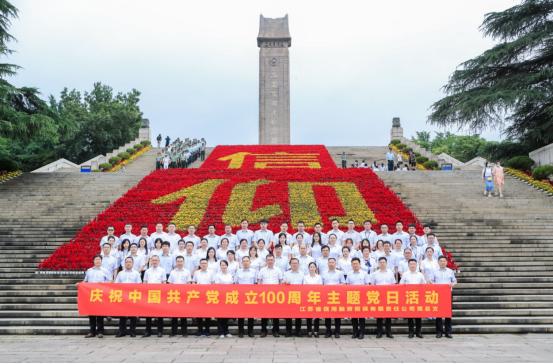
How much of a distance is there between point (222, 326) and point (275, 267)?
1.29 meters

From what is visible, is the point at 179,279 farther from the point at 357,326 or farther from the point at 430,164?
the point at 430,164

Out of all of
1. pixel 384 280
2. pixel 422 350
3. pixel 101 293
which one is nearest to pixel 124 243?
pixel 101 293

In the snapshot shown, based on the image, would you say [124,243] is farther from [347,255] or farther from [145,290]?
[347,255]

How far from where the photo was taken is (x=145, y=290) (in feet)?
24.7

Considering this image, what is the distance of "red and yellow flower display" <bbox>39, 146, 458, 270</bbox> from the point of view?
1285 centimetres

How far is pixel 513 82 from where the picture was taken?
20.5 metres

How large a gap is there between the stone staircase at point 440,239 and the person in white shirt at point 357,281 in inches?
16.5

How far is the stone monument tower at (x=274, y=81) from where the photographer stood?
3688cm

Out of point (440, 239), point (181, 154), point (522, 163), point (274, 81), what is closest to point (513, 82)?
point (522, 163)

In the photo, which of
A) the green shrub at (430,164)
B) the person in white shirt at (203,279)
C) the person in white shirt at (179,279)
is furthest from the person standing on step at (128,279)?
the green shrub at (430,164)

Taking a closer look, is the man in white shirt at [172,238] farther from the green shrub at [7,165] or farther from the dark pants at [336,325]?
the green shrub at [7,165]

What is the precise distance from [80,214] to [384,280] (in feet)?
34.4

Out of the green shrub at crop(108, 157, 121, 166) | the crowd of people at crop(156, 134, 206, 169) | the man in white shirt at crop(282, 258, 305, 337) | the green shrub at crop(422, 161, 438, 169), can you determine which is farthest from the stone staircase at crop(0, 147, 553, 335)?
the green shrub at crop(108, 157, 121, 166)

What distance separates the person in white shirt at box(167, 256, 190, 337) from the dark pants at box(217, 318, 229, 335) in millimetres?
587
